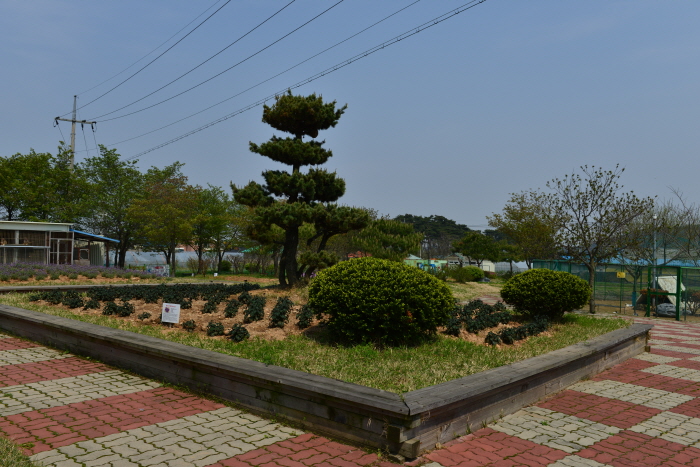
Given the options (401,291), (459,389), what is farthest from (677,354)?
(459,389)

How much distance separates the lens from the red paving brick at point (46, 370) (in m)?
6.66

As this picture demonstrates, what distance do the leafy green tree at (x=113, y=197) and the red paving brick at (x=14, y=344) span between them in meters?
29.6

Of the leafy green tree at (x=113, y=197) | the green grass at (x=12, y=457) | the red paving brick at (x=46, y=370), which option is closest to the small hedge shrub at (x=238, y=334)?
the red paving brick at (x=46, y=370)

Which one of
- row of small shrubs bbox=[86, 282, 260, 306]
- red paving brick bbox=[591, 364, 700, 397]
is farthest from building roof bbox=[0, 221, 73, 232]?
red paving brick bbox=[591, 364, 700, 397]

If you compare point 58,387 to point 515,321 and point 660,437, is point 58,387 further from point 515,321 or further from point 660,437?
point 515,321

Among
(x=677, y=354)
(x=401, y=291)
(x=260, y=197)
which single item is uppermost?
(x=260, y=197)

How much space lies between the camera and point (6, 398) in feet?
19.0

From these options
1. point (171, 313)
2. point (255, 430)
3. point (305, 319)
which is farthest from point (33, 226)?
point (255, 430)

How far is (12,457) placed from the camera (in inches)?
158

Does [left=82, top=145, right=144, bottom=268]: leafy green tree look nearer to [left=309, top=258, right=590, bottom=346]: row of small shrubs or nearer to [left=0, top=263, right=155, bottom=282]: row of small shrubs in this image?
[left=0, top=263, right=155, bottom=282]: row of small shrubs

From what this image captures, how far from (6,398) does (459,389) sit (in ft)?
16.5

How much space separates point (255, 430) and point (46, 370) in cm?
410

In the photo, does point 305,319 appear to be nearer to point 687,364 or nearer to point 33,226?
point 687,364

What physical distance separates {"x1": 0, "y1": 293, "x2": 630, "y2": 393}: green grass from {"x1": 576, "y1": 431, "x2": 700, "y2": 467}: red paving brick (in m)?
1.54
